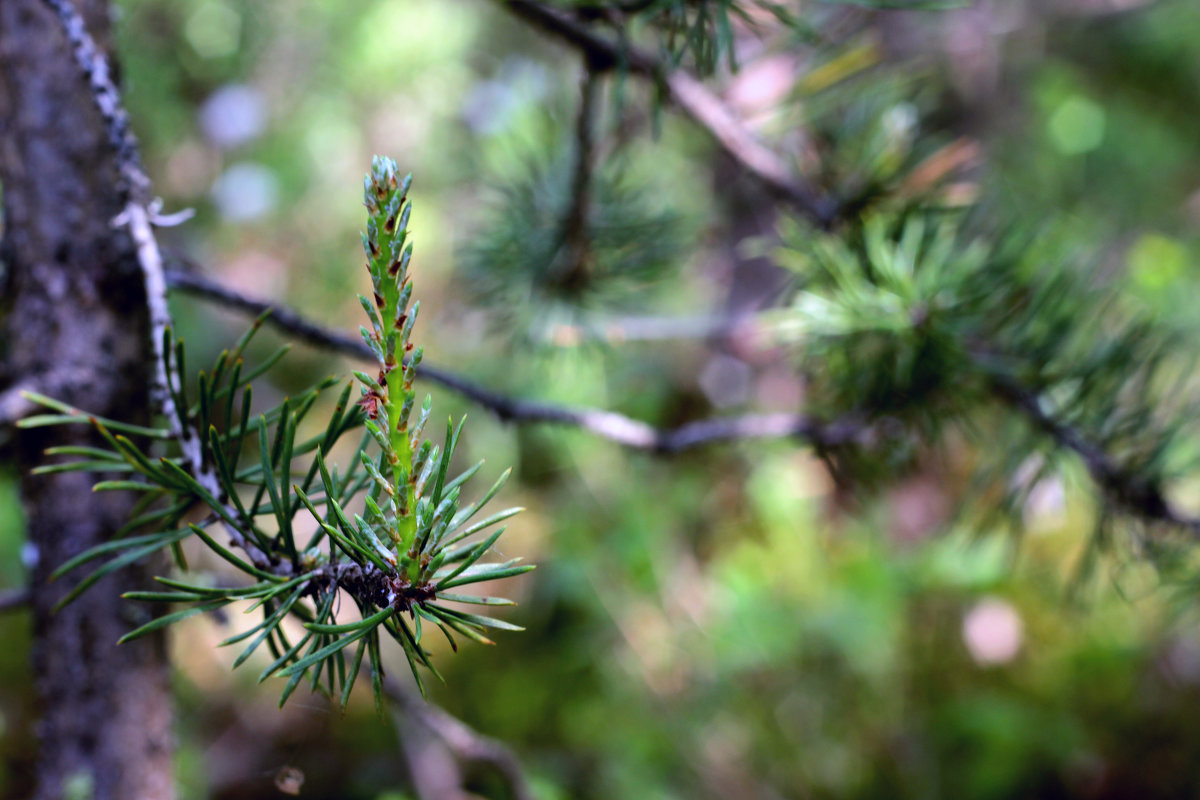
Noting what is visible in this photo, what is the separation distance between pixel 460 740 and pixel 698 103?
39 cm

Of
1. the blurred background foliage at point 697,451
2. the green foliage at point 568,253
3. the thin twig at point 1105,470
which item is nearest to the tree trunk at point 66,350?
the blurred background foliage at point 697,451

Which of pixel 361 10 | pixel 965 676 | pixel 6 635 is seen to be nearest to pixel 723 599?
→ pixel 965 676

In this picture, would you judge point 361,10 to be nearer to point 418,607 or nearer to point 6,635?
point 6,635

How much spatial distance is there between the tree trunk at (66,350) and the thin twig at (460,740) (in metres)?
0.12

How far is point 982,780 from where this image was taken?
32.7 inches

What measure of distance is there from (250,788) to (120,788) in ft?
2.13

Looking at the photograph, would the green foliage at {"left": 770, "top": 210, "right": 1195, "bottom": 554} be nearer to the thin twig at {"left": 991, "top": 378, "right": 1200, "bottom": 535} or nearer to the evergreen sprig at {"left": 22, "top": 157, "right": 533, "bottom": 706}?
the thin twig at {"left": 991, "top": 378, "right": 1200, "bottom": 535}

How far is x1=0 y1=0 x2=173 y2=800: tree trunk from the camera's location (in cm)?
31

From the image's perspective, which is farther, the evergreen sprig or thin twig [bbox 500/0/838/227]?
thin twig [bbox 500/0/838/227]

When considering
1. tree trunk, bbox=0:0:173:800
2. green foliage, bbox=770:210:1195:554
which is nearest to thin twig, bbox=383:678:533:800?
tree trunk, bbox=0:0:173:800

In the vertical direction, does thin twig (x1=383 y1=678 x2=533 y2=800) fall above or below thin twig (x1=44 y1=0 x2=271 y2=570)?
below

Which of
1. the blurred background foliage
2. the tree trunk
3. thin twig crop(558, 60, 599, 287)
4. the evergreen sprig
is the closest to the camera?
the evergreen sprig

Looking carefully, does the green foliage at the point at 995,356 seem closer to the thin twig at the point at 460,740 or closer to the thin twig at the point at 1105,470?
the thin twig at the point at 1105,470

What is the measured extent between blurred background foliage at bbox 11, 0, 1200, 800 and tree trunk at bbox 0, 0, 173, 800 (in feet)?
0.63
